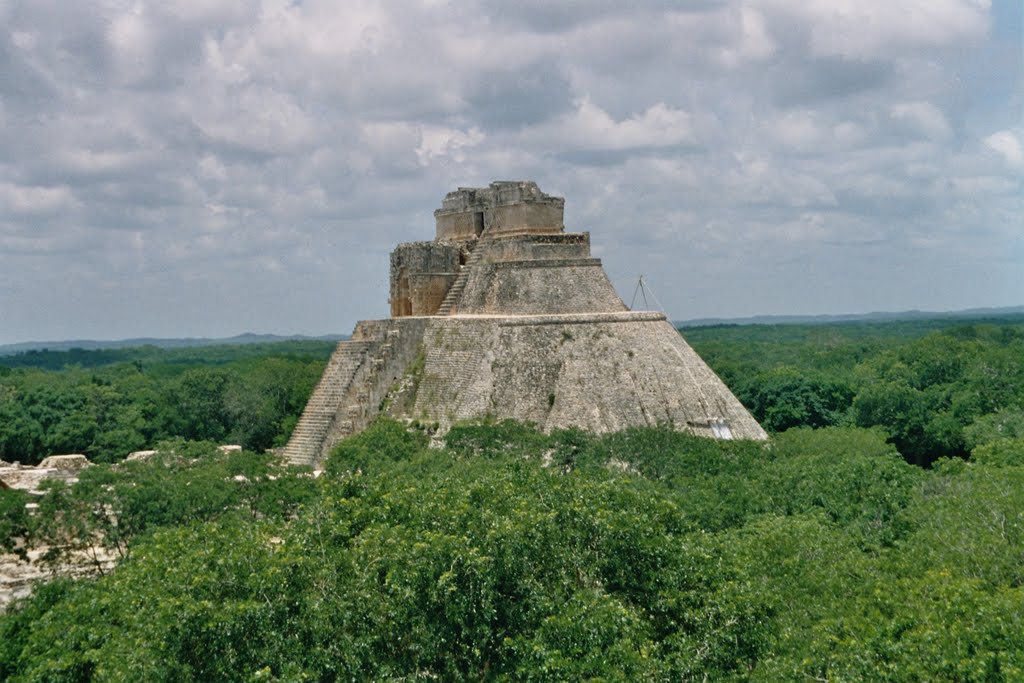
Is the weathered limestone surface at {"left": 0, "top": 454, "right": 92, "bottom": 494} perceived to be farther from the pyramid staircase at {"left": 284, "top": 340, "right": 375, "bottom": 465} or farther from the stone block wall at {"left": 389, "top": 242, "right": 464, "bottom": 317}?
the stone block wall at {"left": 389, "top": 242, "right": 464, "bottom": 317}

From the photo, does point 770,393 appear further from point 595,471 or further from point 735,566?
point 735,566

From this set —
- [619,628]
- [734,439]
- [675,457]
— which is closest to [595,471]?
[675,457]

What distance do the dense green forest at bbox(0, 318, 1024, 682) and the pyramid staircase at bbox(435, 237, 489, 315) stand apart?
10296mm

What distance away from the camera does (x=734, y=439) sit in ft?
89.2

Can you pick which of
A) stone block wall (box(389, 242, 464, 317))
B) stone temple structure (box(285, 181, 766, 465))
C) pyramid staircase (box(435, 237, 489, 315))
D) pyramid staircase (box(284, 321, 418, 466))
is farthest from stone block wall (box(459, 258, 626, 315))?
pyramid staircase (box(284, 321, 418, 466))

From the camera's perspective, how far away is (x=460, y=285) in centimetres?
3284

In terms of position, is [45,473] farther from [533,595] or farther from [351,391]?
[533,595]

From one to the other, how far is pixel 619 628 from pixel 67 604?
336 inches

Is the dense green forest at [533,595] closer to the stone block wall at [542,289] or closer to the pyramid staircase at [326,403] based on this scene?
the pyramid staircase at [326,403]

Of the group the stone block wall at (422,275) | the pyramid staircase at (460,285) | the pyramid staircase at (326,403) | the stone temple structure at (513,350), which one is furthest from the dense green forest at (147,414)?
the pyramid staircase at (460,285)

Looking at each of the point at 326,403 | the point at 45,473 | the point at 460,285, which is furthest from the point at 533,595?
the point at 45,473

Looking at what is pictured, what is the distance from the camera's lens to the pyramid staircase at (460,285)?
3250 cm

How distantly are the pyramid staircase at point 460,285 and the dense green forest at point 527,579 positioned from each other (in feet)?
33.8

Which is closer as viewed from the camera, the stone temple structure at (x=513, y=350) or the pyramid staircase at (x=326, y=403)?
the stone temple structure at (x=513, y=350)
